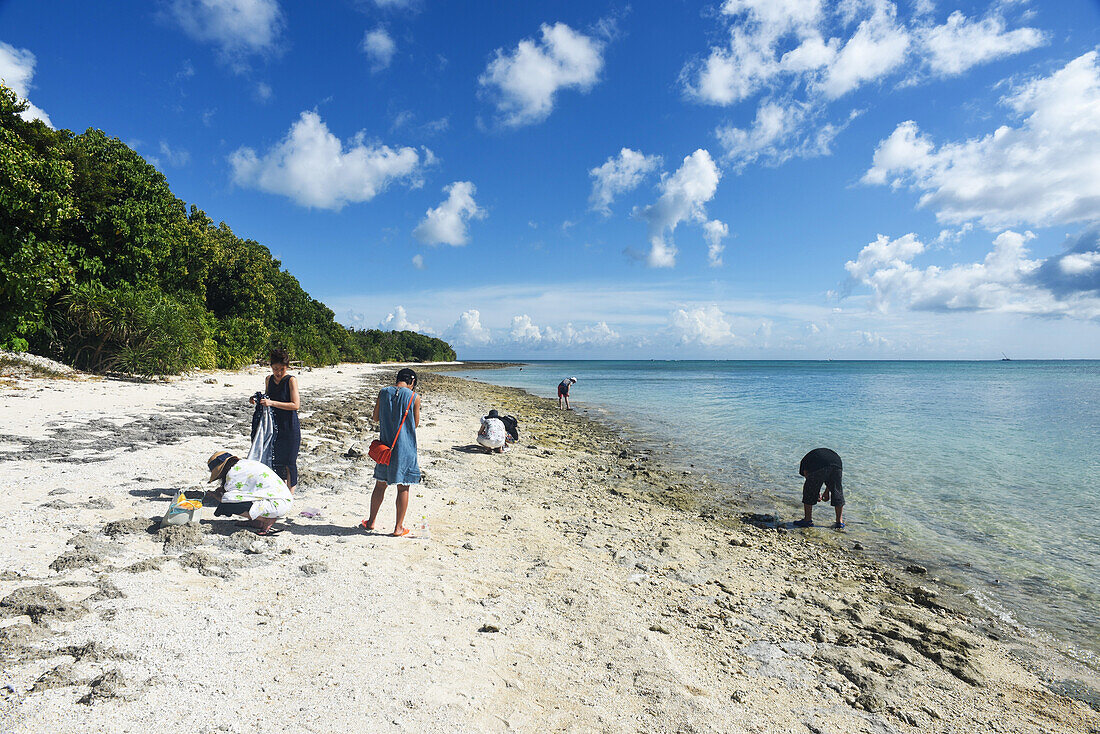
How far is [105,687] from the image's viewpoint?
2836 millimetres

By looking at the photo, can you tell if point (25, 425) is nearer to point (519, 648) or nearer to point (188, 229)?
point (519, 648)

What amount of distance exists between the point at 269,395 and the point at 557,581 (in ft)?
13.7

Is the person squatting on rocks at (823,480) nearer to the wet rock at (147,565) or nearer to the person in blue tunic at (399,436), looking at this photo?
the person in blue tunic at (399,436)

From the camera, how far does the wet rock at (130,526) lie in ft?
16.2

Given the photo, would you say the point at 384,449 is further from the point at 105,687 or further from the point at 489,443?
the point at 489,443

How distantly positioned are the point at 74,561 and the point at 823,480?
381 inches

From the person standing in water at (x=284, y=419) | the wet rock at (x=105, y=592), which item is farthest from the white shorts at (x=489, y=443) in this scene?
the wet rock at (x=105, y=592)

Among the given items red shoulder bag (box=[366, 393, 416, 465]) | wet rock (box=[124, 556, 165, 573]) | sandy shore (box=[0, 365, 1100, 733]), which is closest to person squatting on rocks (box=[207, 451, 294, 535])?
sandy shore (box=[0, 365, 1100, 733])

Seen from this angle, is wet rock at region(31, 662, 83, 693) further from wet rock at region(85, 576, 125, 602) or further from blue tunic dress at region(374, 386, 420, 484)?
blue tunic dress at region(374, 386, 420, 484)

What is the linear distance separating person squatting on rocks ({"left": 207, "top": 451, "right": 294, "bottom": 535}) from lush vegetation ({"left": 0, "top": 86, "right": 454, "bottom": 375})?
1796 cm

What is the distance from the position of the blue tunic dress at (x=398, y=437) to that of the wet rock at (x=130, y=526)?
2252mm

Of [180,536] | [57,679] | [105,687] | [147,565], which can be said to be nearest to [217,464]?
[180,536]

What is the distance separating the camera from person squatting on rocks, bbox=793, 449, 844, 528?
837 centimetres

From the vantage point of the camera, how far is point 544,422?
20.7 m
